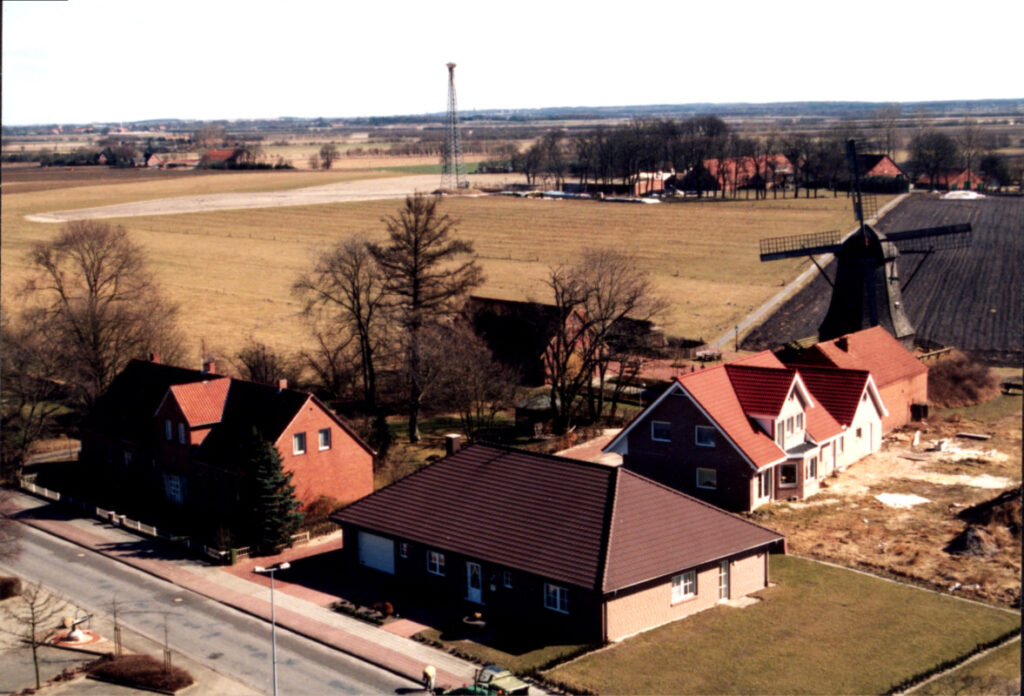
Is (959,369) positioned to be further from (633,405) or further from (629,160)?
(629,160)

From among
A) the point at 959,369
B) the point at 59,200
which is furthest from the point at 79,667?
the point at 59,200

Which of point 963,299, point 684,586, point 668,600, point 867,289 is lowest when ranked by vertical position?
point 668,600

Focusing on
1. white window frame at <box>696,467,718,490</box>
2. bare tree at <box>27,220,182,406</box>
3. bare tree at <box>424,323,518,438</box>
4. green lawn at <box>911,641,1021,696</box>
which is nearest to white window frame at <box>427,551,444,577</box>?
white window frame at <box>696,467,718,490</box>

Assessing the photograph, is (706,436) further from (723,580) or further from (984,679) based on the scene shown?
(984,679)

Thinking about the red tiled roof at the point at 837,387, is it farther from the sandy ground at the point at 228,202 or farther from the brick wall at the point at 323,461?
the sandy ground at the point at 228,202

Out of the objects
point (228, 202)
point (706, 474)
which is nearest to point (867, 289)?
point (706, 474)

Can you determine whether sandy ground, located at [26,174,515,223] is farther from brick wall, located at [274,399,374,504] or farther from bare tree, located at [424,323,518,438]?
brick wall, located at [274,399,374,504]
